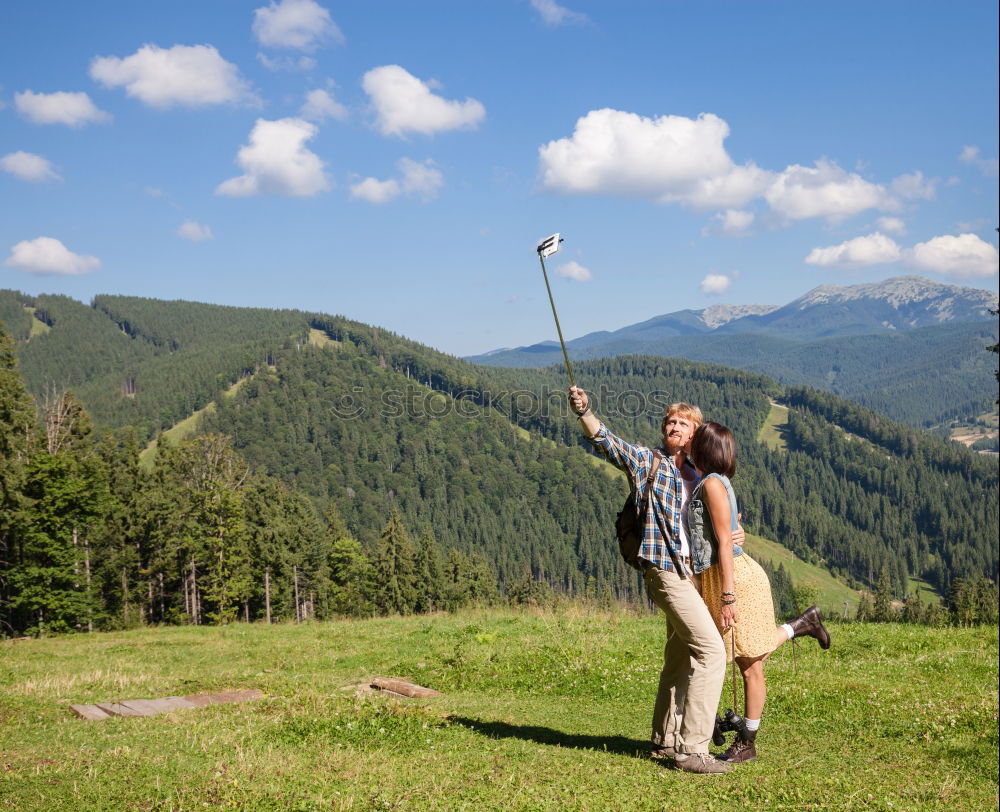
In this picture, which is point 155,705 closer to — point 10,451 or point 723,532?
point 723,532

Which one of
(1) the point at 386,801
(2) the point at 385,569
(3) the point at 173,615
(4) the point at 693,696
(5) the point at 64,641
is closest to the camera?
(1) the point at 386,801

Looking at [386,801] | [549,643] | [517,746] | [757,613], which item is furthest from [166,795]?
[549,643]

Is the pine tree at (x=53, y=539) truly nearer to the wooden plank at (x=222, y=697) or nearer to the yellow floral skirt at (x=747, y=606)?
the wooden plank at (x=222, y=697)

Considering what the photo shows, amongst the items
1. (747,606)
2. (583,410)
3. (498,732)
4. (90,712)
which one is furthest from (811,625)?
(90,712)

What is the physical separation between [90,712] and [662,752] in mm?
7579

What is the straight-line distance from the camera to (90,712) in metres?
9.50

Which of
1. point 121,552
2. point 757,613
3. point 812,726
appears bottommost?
point 121,552

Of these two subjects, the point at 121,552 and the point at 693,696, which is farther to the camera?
the point at 121,552

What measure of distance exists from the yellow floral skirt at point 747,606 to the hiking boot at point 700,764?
864 millimetres

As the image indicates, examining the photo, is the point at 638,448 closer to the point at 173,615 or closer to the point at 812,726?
the point at 812,726

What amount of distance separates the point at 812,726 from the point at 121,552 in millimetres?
40542

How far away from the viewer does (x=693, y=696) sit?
6.20 m

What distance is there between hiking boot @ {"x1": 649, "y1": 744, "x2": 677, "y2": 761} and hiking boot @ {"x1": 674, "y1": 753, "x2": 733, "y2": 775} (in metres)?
0.19

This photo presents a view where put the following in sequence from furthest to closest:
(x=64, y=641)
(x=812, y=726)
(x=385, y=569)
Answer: (x=385, y=569) → (x=64, y=641) → (x=812, y=726)
